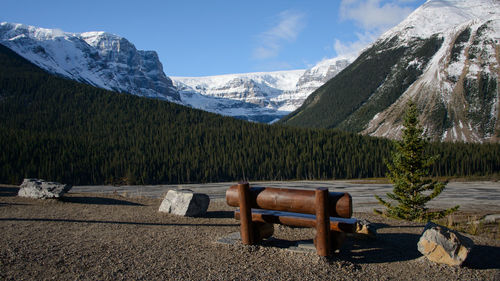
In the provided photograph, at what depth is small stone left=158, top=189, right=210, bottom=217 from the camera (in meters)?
16.9

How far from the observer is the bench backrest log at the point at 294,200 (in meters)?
9.59

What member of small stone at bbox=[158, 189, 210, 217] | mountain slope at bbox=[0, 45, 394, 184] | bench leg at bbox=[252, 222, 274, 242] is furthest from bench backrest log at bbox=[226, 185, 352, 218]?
mountain slope at bbox=[0, 45, 394, 184]

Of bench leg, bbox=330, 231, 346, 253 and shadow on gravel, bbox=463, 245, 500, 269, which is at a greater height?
bench leg, bbox=330, 231, 346, 253

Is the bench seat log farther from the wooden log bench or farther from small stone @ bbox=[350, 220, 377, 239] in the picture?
small stone @ bbox=[350, 220, 377, 239]

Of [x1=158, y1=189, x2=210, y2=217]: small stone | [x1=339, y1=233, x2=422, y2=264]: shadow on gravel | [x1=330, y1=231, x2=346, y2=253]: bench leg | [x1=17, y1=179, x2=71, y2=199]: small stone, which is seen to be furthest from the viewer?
[x1=17, y1=179, x2=71, y2=199]: small stone

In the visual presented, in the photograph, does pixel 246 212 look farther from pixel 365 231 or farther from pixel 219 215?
pixel 219 215

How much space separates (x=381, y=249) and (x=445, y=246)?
2086 mm

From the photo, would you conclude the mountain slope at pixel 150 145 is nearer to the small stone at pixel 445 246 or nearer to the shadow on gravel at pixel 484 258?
the shadow on gravel at pixel 484 258

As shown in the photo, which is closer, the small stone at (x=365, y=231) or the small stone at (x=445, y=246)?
the small stone at (x=445, y=246)

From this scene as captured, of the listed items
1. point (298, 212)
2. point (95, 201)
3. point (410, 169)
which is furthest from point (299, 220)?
point (410, 169)

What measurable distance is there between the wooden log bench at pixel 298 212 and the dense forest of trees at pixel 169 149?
276 ft

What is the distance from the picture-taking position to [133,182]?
90.1 metres

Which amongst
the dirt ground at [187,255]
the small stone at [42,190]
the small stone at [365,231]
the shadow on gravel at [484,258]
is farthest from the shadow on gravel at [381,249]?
the small stone at [42,190]

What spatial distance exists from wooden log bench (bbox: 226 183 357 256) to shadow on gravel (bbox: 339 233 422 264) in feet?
3.04
